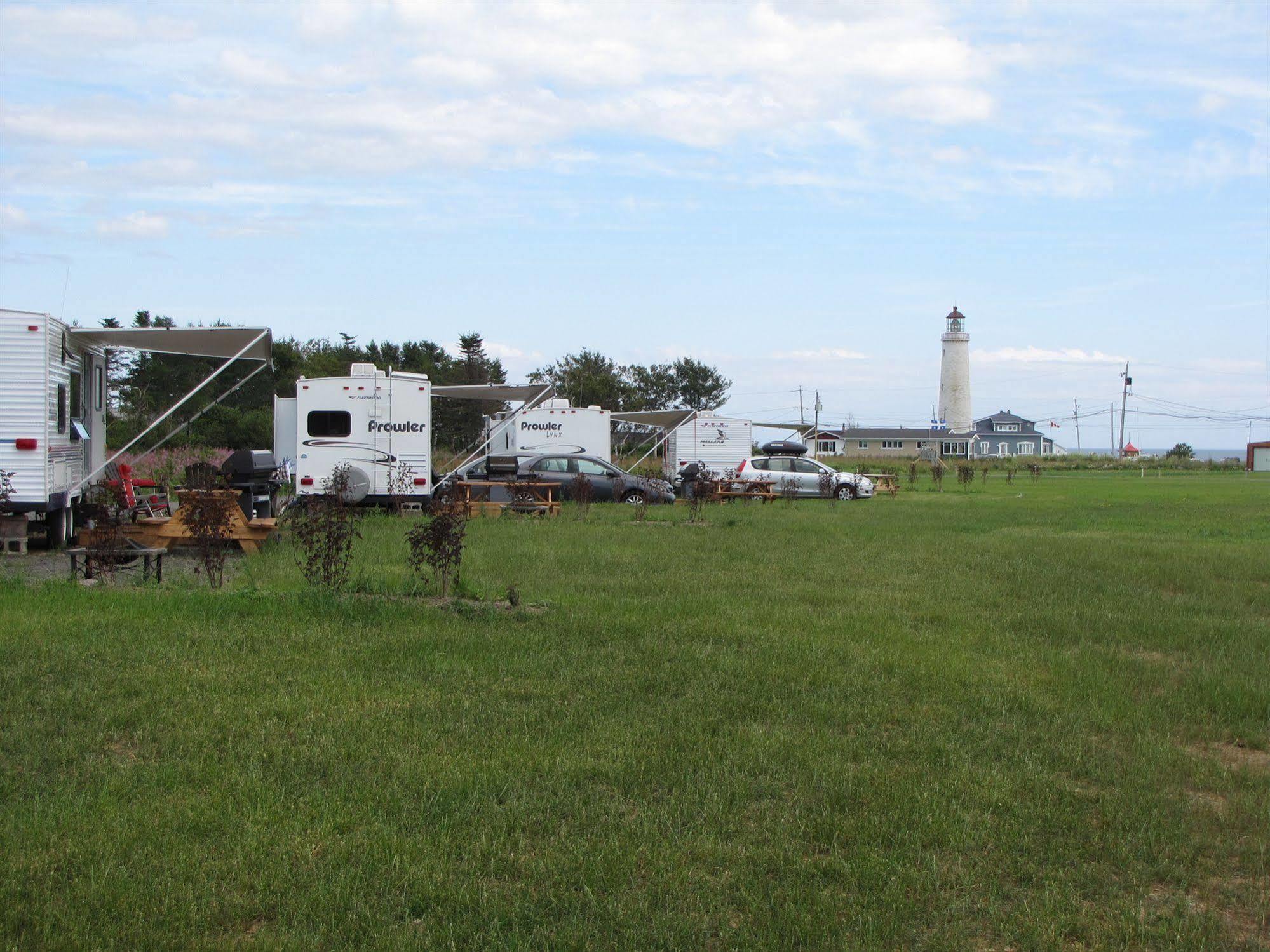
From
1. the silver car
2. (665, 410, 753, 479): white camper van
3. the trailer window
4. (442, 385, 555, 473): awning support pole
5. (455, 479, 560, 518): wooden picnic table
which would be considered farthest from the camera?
(665, 410, 753, 479): white camper van

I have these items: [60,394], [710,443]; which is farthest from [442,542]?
[710,443]

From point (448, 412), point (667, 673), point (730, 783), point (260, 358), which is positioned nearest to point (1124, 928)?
point (730, 783)

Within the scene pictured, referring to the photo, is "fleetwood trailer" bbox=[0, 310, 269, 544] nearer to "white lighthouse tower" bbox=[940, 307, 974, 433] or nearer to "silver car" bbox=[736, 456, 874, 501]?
"silver car" bbox=[736, 456, 874, 501]

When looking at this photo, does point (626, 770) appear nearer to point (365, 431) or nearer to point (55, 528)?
point (55, 528)

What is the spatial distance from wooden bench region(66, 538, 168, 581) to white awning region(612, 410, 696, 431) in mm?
19302

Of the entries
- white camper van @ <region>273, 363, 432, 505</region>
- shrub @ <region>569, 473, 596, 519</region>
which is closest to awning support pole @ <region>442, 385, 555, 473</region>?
shrub @ <region>569, 473, 596, 519</region>

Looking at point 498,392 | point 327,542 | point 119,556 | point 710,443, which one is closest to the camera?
point 327,542

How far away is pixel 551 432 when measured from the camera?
25.0 meters

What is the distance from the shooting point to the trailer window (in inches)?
725

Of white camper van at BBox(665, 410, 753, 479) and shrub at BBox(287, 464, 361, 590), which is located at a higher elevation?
white camper van at BBox(665, 410, 753, 479)

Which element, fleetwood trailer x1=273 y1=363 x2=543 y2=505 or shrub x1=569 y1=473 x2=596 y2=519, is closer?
fleetwood trailer x1=273 y1=363 x2=543 y2=505

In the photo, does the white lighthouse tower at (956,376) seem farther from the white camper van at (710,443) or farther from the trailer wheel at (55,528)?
the trailer wheel at (55,528)

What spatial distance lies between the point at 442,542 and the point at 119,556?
350 centimetres

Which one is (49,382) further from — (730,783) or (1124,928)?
(1124,928)
